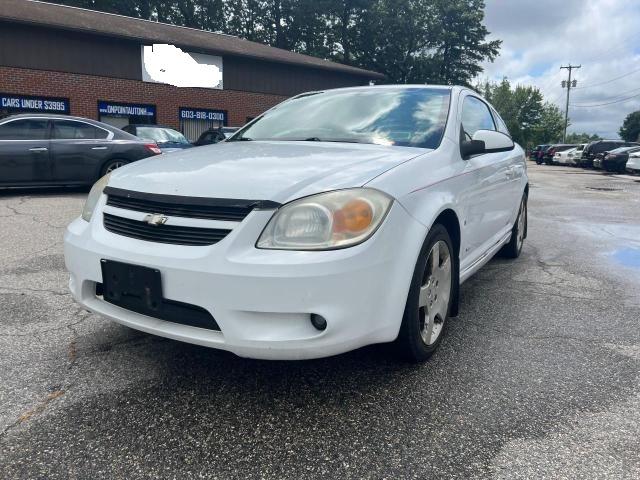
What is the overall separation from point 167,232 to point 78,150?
778cm

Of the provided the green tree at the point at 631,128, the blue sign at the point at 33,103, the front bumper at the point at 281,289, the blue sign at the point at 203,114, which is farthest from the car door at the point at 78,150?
the green tree at the point at 631,128

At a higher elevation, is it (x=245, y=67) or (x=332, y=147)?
(x=245, y=67)

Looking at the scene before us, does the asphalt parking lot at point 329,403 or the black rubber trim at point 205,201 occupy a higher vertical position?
the black rubber trim at point 205,201

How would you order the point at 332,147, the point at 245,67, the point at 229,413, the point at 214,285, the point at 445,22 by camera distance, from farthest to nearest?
the point at 445,22
the point at 245,67
the point at 332,147
the point at 229,413
the point at 214,285

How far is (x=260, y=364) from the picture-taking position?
2.69 meters

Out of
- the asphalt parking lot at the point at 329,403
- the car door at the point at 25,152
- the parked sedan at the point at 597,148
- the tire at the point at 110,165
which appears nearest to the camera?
the asphalt parking lot at the point at 329,403

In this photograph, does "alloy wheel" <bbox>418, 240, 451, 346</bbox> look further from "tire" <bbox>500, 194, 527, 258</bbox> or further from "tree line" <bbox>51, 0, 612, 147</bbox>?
"tree line" <bbox>51, 0, 612, 147</bbox>

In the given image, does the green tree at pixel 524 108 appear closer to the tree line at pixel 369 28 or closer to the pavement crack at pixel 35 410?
the tree line at pixel 369 28

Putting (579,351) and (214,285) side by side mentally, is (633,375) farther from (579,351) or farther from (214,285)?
(214,285)

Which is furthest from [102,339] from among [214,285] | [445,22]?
[445,22]

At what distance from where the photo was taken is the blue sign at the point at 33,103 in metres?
16.6

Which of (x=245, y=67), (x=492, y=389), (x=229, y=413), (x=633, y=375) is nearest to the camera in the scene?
(x=229, y=413)

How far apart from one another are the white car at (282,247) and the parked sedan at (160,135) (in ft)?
28.8

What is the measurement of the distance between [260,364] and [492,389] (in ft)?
3.75
